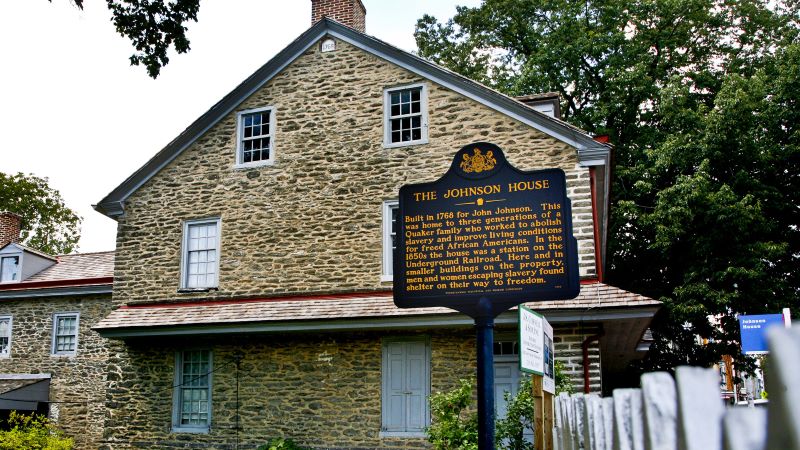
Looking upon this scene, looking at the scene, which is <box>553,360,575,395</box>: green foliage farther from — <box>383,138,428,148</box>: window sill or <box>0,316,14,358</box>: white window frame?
<box>0,316,14,358</box>: white window frame

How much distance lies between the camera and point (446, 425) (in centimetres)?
1059

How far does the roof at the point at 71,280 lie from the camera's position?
23000 mm

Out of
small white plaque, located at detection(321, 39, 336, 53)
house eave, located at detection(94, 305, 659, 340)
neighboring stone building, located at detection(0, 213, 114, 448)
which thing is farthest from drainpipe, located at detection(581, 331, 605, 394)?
neighboring stone building, located at detection(0, 213, 114, 448)

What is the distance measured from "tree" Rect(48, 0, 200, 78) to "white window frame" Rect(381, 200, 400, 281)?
7.24 m

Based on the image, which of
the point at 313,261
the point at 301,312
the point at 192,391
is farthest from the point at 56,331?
the point at 301,312

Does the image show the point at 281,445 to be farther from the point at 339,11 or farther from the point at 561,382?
the point at 339,11

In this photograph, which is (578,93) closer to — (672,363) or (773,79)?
(773,79)

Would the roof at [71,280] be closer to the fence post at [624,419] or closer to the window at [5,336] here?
the window at [5,336]

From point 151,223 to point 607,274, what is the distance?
1482cm

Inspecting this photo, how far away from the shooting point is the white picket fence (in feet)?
5.62

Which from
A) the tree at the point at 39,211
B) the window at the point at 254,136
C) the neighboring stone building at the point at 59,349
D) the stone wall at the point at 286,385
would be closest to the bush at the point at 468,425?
the stone wall at the point at 286,385

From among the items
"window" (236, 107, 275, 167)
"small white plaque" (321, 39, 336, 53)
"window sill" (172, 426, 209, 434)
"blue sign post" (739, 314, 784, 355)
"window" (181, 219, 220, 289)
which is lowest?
"window sill" (172, 426, 209, 434)

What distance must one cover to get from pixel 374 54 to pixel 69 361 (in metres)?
14.0

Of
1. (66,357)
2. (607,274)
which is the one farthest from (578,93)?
(66,357)
